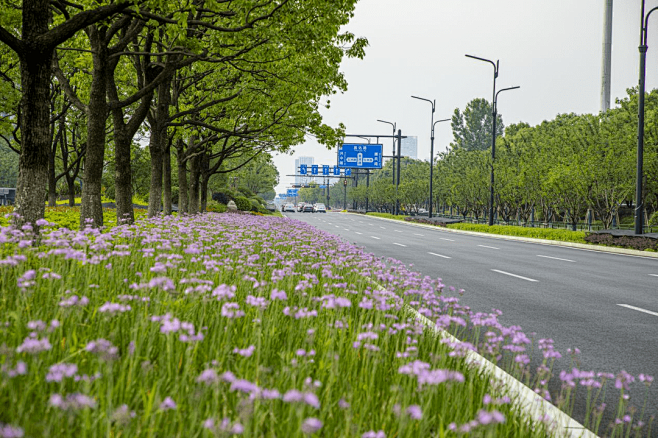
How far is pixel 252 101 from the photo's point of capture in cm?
2019

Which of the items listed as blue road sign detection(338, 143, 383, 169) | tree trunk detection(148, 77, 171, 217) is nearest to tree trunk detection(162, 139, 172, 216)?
tree trunk detection(148, 77, 171, 217)

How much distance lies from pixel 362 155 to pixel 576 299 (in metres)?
51.3

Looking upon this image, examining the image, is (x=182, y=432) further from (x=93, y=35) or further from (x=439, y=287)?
(x=93, y=35)

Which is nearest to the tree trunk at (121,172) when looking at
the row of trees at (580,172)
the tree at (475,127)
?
the row of trees at (580,172)

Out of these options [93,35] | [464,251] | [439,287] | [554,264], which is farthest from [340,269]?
[464,251]

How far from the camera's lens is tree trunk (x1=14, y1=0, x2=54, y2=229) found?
26.7ft

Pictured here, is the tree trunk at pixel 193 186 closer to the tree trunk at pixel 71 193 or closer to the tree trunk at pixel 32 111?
the tree trunk at pixel 71 193

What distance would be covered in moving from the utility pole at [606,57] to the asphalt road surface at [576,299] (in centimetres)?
5382

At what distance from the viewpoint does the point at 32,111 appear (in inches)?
321

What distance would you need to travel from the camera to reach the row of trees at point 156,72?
8227 millimetres

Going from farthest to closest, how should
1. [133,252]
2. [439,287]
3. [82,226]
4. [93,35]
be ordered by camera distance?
[93,35], [82,226], [133,252], [439,287]

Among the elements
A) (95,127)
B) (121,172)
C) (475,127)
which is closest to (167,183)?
(121,172)

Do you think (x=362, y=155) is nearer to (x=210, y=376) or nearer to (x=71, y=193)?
(x=71, y=193)

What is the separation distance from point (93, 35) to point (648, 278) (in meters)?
14.4
